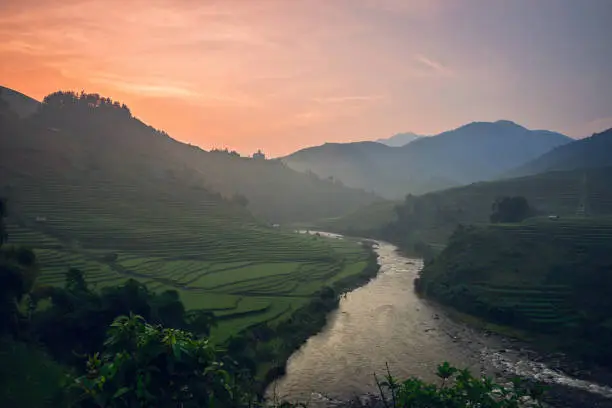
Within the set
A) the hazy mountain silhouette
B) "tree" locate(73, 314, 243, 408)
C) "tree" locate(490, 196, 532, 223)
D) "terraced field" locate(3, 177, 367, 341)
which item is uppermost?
the hazy mountain silhouette

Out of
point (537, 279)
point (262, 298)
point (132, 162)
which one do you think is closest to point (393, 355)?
point (262, 298)

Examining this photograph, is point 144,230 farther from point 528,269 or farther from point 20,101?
point 20,101

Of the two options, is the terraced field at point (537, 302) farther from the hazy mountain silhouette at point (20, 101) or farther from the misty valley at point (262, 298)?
the hazy mountain silhouette at point (20, 101)

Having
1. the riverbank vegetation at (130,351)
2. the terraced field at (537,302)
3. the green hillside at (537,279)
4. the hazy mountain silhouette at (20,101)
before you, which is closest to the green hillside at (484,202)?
the green hillside at (537,279)

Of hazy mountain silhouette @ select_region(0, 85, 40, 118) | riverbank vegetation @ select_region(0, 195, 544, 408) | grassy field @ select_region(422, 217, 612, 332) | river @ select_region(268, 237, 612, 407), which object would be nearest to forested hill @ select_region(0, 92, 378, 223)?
hazy mountain silhouette @ select_region(0, 85, 40, 118)

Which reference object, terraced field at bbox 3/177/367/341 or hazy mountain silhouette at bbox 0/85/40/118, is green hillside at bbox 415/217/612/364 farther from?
hazy mountain silhouette at bbox 0/85/40/118

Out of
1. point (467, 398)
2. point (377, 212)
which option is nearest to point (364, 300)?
point (467, 398)
